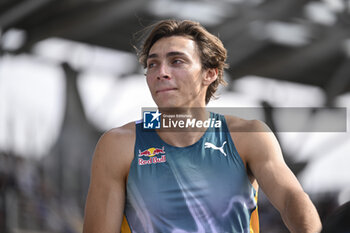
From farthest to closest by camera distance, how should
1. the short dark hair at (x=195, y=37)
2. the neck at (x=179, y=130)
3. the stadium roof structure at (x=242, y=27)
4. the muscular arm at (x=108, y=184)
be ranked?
the stadium roof structure at (x=242, y=27), the short dark hair at (x=195, y=37), the neck at (x=179, y=130), the muscular arm at (x=108, y=184)

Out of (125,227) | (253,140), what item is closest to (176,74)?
(253,140)

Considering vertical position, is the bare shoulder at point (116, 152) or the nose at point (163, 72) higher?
the nose at point (163, 72)

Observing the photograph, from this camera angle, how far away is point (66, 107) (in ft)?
30.2

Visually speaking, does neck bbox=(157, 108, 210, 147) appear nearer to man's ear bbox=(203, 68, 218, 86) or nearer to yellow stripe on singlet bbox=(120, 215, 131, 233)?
man's ear bbox=(203, 68, 218, 86)

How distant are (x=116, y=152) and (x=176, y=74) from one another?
532 mm

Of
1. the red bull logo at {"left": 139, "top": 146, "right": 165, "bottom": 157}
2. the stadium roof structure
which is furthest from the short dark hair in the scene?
the stadium roof structure

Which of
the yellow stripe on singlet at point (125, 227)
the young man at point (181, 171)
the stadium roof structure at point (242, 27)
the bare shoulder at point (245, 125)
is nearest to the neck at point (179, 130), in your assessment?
the young man at point (181, 171)

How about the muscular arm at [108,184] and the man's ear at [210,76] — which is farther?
the man's ear at [210,76]

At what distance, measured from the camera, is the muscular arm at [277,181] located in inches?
88.1

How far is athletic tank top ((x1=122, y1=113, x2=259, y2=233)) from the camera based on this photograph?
2480 millimetres

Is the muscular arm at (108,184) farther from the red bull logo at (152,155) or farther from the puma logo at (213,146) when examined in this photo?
the puma logo at (213,146)

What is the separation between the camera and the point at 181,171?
256 centimetres

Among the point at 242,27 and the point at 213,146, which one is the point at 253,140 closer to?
the point at 213,146

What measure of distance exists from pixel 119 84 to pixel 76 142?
191 cm
